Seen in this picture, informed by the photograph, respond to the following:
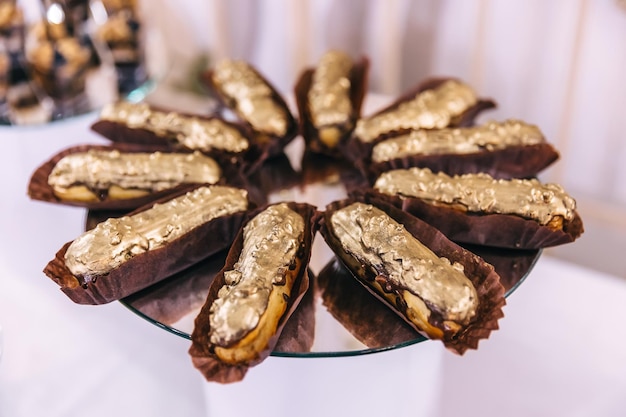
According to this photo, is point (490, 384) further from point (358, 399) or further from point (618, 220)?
point (618, 220)

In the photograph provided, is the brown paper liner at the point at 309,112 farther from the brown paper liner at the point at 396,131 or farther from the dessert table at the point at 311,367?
the dessert table at the point at 311,367

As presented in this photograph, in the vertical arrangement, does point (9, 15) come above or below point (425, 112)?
above

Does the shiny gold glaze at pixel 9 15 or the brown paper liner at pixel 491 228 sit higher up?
the shiny gold glaze at pixel 9 15

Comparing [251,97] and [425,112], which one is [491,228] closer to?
[425,112]

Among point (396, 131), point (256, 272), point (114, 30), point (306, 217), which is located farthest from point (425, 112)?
point (114, 30)

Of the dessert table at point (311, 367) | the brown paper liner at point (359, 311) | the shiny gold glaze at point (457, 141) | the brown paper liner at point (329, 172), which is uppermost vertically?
the shiny gold glaze at point (457, 141)

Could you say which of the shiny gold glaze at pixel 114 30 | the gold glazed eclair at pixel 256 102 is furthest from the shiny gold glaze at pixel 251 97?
the shiny gold glaze at pixel 114 30

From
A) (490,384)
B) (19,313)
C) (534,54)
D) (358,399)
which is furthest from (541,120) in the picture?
(19,313)
